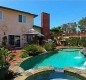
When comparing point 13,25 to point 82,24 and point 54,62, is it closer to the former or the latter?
point 54,62

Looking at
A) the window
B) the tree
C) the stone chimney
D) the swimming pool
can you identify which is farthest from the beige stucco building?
the tree

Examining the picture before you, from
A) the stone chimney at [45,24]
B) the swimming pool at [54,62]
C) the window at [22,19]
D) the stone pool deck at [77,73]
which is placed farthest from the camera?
the stone chimney at [45,24]

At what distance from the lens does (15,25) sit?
26.5 meters

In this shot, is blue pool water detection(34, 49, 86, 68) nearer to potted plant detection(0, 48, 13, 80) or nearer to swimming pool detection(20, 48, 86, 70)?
swimming pool detection(20, 48, 86, 70)

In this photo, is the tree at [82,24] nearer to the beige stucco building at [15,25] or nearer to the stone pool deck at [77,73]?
the beige stucco building at [15,25]

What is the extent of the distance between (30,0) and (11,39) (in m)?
7.71

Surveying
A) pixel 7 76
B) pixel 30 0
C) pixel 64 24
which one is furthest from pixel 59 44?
pixel 64 24

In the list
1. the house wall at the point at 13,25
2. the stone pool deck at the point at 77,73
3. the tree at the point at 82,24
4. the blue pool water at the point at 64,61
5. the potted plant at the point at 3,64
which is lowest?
the blue pool water at the point at 64,61

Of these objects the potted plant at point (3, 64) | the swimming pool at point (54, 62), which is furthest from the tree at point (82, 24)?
the potted plant at point (3, 64)

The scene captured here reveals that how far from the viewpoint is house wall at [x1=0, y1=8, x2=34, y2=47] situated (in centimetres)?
2475

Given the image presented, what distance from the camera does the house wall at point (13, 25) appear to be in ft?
81.2

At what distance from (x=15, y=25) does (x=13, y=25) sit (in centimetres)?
41

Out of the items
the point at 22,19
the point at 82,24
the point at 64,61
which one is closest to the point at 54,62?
the point at 64,61

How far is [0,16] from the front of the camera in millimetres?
24188
